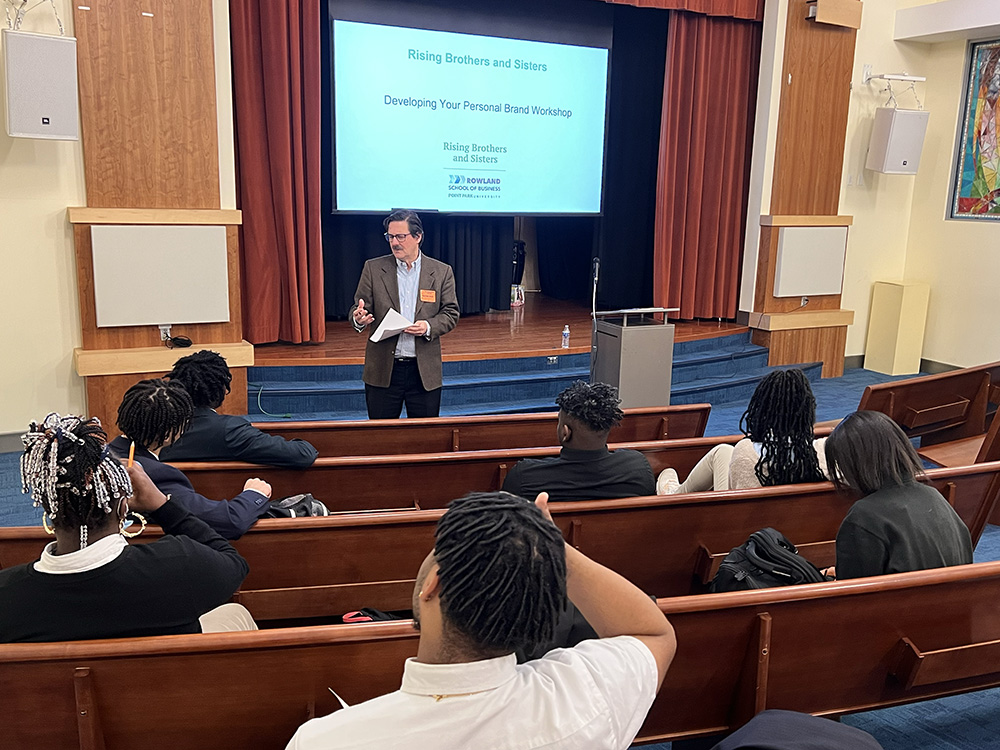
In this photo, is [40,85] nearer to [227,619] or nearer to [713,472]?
[227,619]

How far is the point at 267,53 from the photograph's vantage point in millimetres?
5645

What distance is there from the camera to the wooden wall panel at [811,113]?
6.91 meters

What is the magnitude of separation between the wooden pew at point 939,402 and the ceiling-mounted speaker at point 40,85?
4.31 m

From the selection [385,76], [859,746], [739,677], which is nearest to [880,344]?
[385,76]

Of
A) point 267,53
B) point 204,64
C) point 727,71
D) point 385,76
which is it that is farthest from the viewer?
point 727,71

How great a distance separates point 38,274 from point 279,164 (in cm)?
176

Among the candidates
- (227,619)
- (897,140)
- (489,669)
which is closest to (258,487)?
(227,619)

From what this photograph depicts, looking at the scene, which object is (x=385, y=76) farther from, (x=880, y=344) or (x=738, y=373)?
(x=880, y=344)

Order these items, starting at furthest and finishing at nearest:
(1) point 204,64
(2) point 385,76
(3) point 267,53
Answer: (2) point 385,76 → (3) point 267,53 → (1) point 204,64

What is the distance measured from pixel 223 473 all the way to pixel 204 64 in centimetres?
302

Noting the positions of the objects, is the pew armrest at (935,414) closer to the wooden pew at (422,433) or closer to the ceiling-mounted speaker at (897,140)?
the wooden pew at (422,433)

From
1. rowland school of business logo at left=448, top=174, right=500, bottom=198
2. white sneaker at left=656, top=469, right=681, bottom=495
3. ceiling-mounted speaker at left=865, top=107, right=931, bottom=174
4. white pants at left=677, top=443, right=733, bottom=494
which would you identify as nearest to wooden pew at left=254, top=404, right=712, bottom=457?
→ white sneaker at left=656, top=469, right=681, bottom=495

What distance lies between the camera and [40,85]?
4.23 meters

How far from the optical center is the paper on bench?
3754mm
